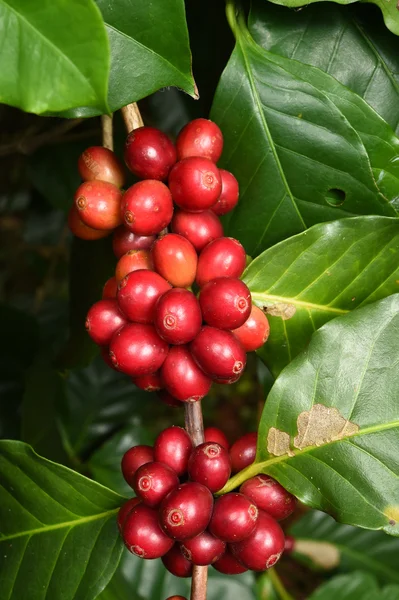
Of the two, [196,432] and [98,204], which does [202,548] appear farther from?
[98,204]

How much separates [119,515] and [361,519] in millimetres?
329

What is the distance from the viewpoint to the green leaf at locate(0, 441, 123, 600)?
0.95 metres

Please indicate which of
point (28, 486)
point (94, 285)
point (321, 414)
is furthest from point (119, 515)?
point (94, 285)

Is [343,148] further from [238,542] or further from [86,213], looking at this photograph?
[238,542]

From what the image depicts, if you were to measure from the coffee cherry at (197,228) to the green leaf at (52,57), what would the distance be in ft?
0.78

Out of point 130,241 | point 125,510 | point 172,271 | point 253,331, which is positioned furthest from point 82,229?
point 125,510

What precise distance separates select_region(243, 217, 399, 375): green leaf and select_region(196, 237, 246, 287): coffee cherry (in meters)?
0.09

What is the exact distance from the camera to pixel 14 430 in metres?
1.88

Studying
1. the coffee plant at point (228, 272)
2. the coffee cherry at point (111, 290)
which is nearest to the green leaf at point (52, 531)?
the coffee plant at point (228, 272)

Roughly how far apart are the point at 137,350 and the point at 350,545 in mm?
1931

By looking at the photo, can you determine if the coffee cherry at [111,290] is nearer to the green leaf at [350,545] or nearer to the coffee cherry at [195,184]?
the coffee cherry at [195,184]

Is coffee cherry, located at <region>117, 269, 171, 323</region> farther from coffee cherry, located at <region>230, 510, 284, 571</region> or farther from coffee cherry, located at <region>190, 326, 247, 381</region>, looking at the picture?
coffee cherry, located at <region>230, 510, 284, 571</region>

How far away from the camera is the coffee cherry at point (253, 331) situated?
876 mm

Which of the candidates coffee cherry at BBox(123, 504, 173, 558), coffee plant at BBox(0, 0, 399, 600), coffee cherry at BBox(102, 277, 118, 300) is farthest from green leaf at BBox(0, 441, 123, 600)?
coffee cherry at BBox(102, 277, 118, 300)
